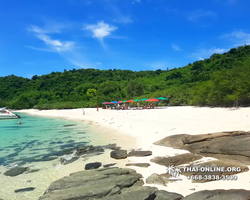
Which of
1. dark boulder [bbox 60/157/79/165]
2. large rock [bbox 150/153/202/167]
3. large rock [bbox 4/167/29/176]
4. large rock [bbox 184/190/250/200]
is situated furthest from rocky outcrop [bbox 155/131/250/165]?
large rock [bbox 4/167/29/176]

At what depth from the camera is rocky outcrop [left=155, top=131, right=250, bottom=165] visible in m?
6.98

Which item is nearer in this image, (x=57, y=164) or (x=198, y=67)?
(x=57, y=164)

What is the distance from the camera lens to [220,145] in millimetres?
7801

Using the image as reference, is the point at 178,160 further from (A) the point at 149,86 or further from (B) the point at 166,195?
(A) the point at 149,86

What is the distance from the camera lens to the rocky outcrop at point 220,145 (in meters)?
6.98

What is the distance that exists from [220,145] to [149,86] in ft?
236

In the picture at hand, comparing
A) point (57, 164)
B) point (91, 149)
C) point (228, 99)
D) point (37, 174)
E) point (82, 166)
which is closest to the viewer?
point (37, 174)

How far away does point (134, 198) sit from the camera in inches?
188

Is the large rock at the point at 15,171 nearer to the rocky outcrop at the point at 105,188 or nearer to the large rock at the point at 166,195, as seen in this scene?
the rocky outcrop at the point at 105,188

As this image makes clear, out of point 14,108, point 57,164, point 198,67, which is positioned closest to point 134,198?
point 57,164

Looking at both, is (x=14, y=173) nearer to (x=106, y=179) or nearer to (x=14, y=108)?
(x=106, y=179)

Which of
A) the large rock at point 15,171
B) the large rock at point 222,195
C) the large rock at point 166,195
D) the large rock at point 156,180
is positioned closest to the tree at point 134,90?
the large rock at point 15,171

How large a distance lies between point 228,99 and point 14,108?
88.3 metres

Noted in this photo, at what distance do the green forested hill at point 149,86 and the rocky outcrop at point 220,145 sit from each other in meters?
17.6
